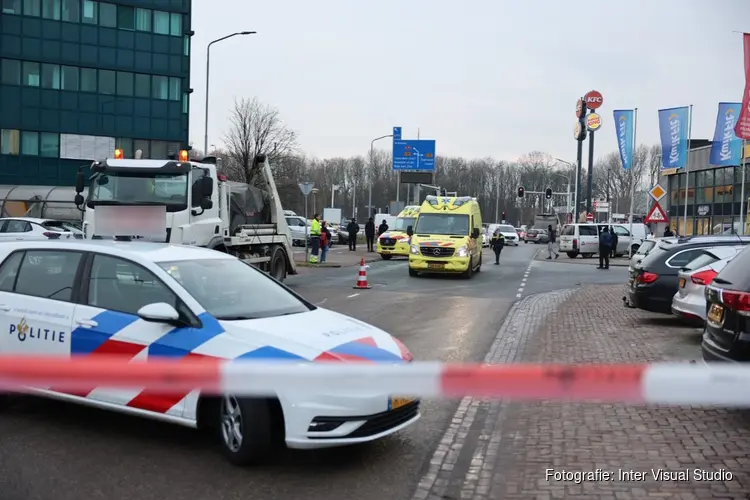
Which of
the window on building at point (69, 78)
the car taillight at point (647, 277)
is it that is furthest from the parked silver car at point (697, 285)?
the window on building at point (69, 78)

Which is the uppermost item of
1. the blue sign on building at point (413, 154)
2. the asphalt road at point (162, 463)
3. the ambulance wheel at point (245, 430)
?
the blue sign on building at point (413, 154)

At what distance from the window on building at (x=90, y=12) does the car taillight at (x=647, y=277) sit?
1618 inches

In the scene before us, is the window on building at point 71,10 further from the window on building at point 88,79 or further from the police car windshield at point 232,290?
the police car windshield at point 232,290

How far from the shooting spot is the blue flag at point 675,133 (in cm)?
3372

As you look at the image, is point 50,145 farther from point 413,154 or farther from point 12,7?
point 413,154

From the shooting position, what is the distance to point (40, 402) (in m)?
6.34

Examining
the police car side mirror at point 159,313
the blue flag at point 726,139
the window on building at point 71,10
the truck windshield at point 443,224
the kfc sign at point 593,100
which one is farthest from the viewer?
the kfc sign at point 593,100

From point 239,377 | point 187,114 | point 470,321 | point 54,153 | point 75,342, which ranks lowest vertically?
point 470,321

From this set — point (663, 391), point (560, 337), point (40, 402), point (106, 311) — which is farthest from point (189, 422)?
point (560, 337)

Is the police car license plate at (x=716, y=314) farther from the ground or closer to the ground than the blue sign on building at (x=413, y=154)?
closer to the ground

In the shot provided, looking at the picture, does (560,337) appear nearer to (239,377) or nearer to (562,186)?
(239,377)

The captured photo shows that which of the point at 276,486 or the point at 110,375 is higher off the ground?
the point at 110,375

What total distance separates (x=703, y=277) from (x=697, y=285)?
0.43ft

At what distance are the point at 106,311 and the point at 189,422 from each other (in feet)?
3.91
